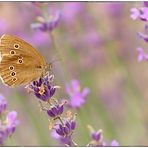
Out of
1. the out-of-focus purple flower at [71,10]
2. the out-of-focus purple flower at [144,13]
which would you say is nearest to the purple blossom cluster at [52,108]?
the out-of-focus purple flower at [144,13]

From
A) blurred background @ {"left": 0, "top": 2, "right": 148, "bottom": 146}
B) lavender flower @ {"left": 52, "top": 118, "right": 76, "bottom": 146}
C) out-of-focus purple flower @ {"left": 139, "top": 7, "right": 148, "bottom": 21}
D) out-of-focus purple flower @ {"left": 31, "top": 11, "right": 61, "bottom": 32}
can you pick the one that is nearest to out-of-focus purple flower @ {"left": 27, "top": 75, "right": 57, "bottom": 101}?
lavender flower @ {"left": 52, "top": 118, "right": 76, "bottom": 146}

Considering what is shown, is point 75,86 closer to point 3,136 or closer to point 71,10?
point 3,136

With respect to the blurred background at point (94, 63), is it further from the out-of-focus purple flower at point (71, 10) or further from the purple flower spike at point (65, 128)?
the purple flower spike at point (65, 128)

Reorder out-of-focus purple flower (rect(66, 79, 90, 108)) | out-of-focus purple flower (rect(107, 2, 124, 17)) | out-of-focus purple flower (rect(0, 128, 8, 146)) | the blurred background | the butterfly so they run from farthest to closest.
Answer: out-of-focus purple flower (rect(107, 2, 124, 17)), the blurred background, out-of-focus purple flower (rect(66, 79, 90, 108)), out-of-focus purple flower (rect(0, 128, 8, 146)), the butterfly

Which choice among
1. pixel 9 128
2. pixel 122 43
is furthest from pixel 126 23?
pixel 9 128

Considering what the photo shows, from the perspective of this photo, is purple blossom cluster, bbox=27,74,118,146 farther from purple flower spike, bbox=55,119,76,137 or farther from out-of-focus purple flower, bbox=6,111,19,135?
out-of-focus purple flower, bbox=6,111,19,135

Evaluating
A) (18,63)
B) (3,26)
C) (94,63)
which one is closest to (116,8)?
(94,63)

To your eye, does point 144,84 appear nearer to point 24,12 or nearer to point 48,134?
point 48,134
